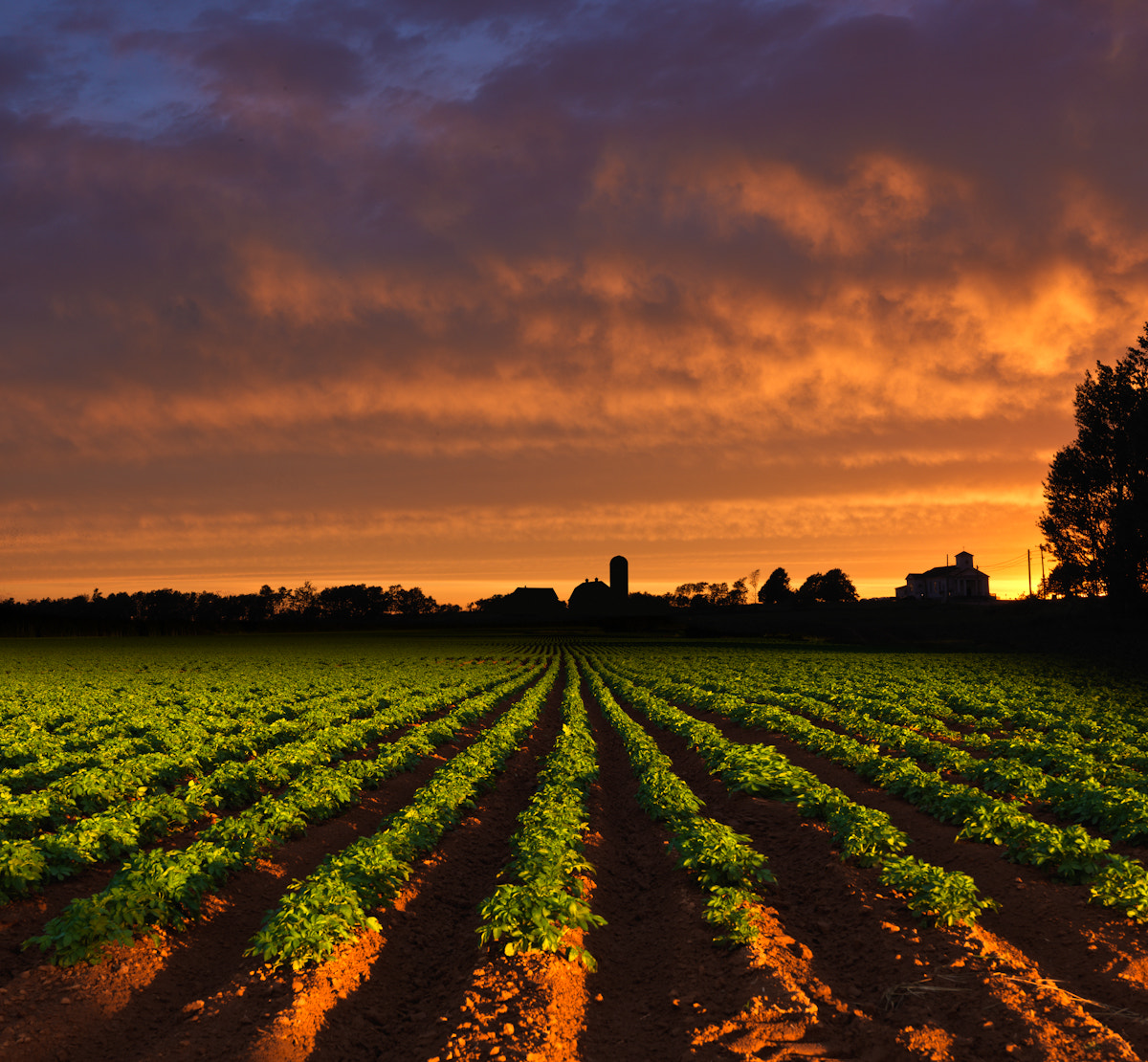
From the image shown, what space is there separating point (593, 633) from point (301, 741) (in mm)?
113328

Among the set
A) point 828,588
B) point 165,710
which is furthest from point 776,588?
point 165,710

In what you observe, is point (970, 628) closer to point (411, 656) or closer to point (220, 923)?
point (411, 656)

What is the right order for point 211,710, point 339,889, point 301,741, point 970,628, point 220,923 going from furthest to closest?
1. point 970,628
2. point 211,710
3. point 301,741
4. point 220,923
5. point 339,889

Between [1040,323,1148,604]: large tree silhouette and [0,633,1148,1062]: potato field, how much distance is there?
174 ft

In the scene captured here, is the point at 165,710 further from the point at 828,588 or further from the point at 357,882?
the point at 828,588

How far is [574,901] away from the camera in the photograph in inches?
322

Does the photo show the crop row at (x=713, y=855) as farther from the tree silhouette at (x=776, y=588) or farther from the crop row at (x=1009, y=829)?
the tree silhouette at (x=776, y=588)

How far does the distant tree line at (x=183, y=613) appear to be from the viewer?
10369cm

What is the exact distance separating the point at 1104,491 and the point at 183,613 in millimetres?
172727

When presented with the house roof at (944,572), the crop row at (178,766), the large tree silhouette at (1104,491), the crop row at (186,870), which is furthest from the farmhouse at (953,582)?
the crop row at (186,870)

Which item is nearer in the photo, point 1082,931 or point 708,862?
point 1082,931

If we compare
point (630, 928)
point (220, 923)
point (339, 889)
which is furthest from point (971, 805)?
point (220, 923)

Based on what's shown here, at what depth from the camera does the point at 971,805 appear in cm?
1232

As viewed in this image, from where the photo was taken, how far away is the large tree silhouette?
62.2m
